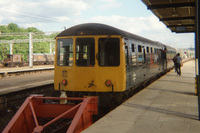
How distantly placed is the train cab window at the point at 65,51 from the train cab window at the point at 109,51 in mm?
986

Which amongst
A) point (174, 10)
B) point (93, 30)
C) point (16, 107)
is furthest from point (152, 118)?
point (174, 10)

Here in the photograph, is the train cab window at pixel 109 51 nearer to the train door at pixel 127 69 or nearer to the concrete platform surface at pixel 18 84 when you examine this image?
the train door at pixel 127 69

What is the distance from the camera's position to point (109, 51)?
28.6ft

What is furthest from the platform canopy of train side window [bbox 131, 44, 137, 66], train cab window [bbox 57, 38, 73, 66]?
train cab window [bbox 57, 38, 73, 66]

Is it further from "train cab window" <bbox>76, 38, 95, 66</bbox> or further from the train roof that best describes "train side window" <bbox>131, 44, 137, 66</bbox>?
"train cab window" <bbox>76, 38, 95, 66</bbox>

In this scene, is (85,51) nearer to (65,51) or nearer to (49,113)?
(65,51)

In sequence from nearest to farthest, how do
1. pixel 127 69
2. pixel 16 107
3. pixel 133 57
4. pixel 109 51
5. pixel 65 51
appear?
pixel 109 51 < pixel 65 51 < pixel 127 69 < pixel 133 57 < pixel 16 107

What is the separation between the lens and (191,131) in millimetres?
5496

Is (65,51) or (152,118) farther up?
(65,51)

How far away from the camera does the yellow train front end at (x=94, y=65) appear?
8.56 m

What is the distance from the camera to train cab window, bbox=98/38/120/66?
340 inches

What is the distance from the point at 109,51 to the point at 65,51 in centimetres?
148

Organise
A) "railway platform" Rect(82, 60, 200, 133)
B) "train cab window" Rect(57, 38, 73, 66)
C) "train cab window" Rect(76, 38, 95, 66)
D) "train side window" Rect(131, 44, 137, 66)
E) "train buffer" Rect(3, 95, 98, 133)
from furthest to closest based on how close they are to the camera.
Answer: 1. "train side window" Rect(131, 44, 137, 66)
2. "train cab window" Rect(57, 38, 73, 66)
3. "train cab window" Rect(76, 38, 95, 66)
4. "train buffer" Rect(3, 95, 98, 133)
5. "railway platform" Rect(82, 60, 200, 133)

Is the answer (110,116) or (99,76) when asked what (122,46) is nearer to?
(99,76)
